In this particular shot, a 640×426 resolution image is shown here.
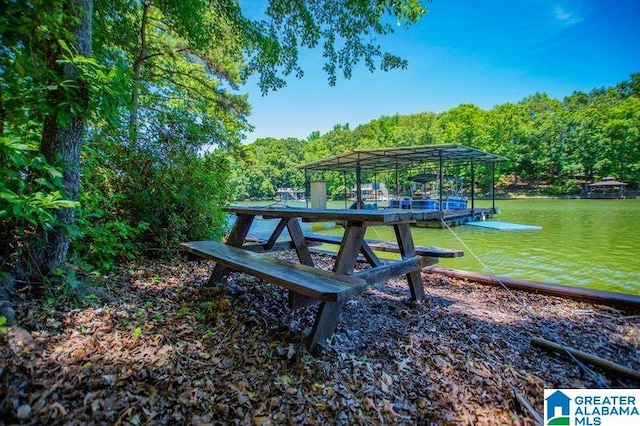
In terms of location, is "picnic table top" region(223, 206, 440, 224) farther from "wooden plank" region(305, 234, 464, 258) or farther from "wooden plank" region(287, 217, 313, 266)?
"wooden plank" region(305, 234, 464, 258)

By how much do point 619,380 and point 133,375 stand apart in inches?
106

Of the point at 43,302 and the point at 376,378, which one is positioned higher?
the point at 43,302

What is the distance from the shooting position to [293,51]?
5.32 metres

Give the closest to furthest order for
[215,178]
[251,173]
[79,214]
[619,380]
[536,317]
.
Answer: [619,380] < [79,214] < [536,317] < [215,178] < [251,173]

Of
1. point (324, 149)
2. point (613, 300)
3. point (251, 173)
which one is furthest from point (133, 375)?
point (324, 149)

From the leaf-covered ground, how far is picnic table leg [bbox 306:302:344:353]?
86 millimetres

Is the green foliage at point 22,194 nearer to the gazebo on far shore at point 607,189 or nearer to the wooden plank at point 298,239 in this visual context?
the wooden plank at point 298,239

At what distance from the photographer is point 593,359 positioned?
181 centimetres

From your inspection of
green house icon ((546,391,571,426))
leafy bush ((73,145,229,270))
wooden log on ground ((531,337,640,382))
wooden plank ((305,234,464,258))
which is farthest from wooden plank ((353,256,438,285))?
leafy bush ((73,145,229,270))

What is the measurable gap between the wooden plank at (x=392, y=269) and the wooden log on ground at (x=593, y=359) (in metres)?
0.97

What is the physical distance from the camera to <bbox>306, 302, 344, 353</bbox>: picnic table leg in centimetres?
177

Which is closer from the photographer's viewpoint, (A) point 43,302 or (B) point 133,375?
(B) point 133,375

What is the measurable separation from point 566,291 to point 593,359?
1.53 metres

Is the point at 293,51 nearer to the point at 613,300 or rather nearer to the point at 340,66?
the point at 340,66
